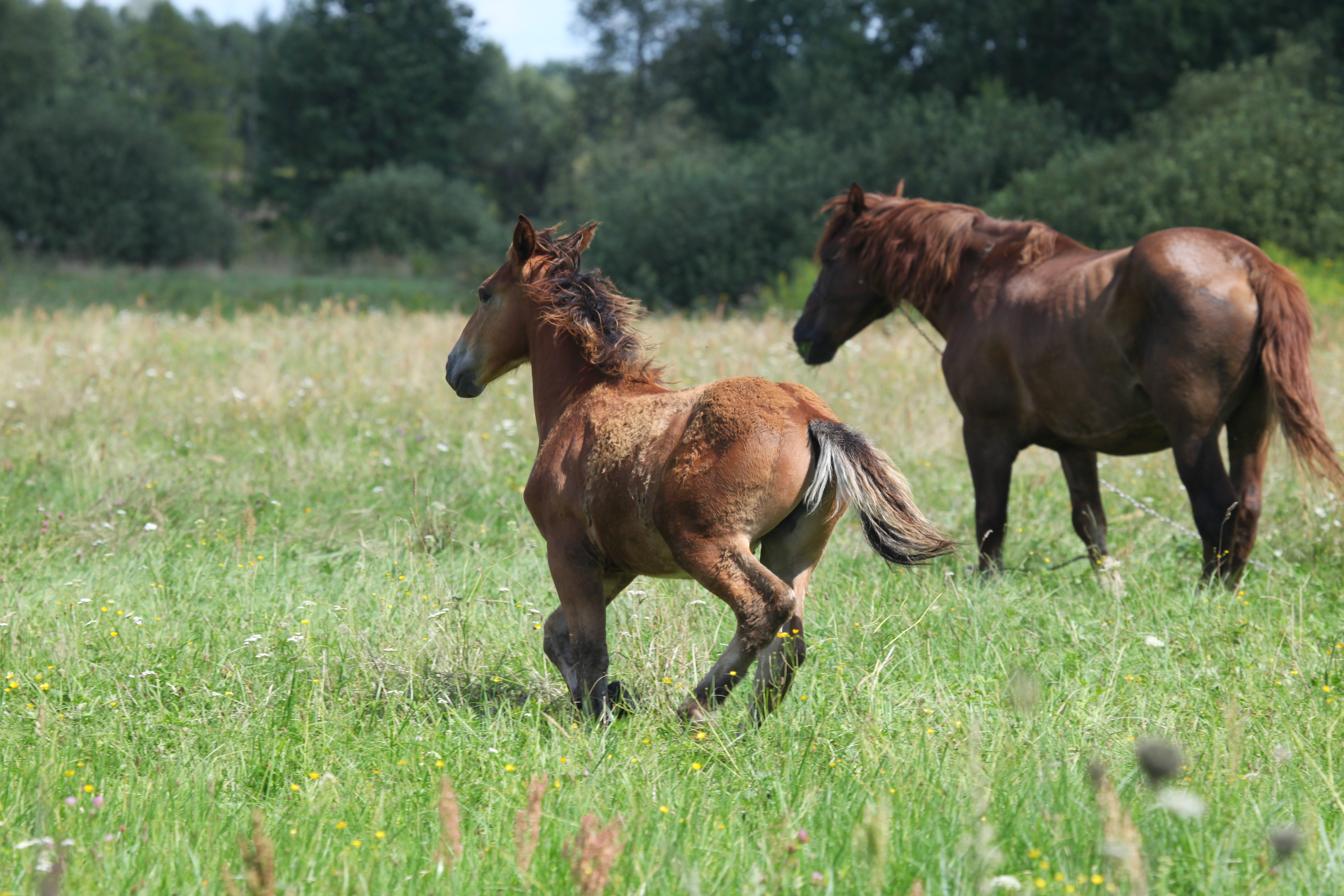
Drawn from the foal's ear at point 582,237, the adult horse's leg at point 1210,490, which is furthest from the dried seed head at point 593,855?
the adult horse's leg at point 1210,490

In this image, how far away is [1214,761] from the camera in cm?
272

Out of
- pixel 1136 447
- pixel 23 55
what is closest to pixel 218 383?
pixel 1136 447

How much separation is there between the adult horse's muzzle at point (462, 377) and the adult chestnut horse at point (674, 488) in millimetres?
257

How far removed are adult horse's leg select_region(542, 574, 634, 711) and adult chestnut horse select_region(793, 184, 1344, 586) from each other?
2262 millimetres

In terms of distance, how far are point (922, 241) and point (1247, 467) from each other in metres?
2.13

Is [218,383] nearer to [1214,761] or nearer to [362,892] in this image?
[362,892]

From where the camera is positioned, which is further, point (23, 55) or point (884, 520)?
point (23, 55)

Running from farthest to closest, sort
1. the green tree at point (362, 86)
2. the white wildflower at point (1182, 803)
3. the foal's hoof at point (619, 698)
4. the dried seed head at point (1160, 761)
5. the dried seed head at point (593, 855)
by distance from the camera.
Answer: the green tree at point (362, 86), the foal's hoof at point (619, 698), the dried seed head at point (593, 855), the white wildflower at point (1182, 803), the dried seed head at point (1160, 761)

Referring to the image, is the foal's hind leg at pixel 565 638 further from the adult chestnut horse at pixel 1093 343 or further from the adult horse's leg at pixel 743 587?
the adult chestnut horse at pixel 1093 343

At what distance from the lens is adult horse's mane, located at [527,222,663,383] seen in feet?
12.1

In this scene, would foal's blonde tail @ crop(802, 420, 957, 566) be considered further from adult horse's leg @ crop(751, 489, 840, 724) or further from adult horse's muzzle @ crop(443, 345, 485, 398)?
adult horse's muzzle @ crop(443, 345, 485, 398)

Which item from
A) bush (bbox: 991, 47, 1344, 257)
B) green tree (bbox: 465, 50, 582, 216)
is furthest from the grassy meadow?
green tree (bbox: 465, 50, 582, 216)

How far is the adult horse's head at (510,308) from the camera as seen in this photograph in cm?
384

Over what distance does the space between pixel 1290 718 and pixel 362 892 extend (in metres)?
2.77
